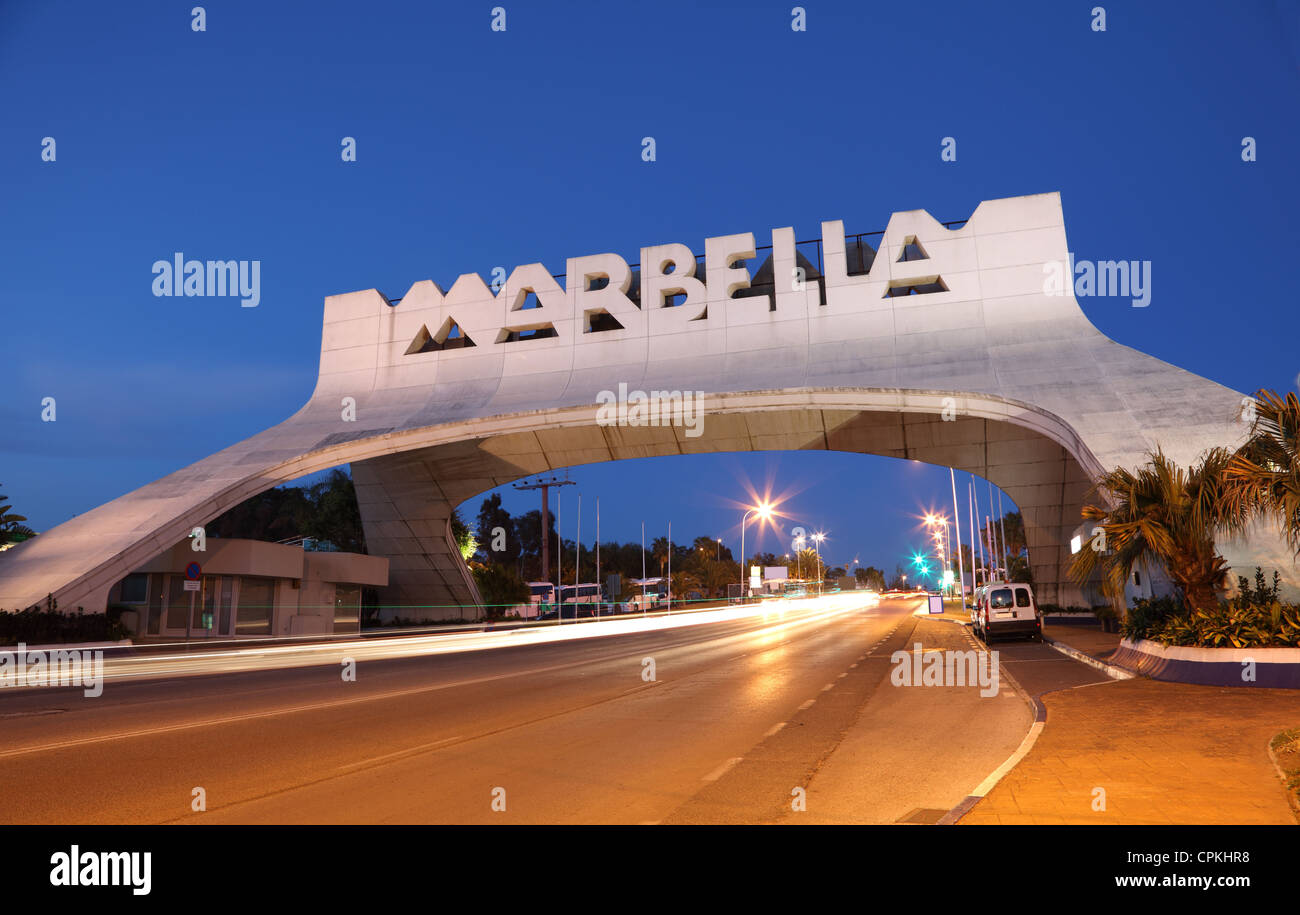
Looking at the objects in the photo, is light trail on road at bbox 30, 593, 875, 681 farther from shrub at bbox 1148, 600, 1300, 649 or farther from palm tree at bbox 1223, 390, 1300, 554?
palm tree at bbox 1223, 390, 1300, 554

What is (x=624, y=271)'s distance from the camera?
40.8m

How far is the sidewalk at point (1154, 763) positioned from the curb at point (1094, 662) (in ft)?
9.79

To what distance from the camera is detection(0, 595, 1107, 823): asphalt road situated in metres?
6.70

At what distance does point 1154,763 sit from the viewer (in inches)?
313

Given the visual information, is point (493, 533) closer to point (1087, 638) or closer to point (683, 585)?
point (683, 585)

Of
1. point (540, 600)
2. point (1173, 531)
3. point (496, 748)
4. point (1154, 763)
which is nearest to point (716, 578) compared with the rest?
point (540, 600)

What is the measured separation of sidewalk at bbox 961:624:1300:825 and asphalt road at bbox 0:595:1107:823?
24.8 inches

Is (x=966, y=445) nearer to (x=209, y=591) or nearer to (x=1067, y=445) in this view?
(x=1067, y=445)

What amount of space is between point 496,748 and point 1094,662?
14932mm

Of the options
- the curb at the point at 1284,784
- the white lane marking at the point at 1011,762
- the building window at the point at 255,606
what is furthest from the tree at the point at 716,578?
the curb at the point at 1284,784

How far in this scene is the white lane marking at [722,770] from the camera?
802 centimetres

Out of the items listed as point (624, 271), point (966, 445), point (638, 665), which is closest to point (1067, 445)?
point (966, 445)

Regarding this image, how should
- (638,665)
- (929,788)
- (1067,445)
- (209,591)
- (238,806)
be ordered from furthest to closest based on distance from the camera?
(209,591), (1067,445), (638,665), (929,788), (238,806)
